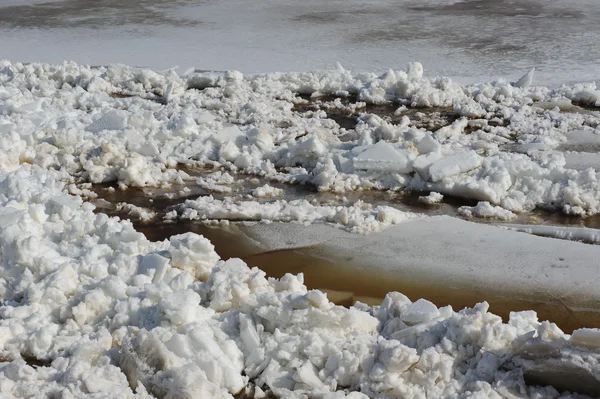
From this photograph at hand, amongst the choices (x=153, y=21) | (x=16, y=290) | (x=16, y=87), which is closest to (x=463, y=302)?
(x=16, y=290)

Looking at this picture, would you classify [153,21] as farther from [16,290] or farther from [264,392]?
[264,392]

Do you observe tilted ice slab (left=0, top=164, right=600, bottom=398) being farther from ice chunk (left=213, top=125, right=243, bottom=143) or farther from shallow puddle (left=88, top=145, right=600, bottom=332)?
ice chunk (left=213, top=125, right=243, bottom=143)

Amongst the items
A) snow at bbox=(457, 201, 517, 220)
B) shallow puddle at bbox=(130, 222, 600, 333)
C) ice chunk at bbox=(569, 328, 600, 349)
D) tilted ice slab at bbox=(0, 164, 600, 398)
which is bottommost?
shallow puddle at bbox=(130, 222, 600, 333)

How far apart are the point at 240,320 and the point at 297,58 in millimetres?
7357

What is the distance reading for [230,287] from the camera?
12.8 feet

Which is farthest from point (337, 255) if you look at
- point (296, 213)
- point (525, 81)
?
point (525, 81)

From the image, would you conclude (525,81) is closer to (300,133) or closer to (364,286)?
(300,133)

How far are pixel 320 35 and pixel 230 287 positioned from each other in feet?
28.8

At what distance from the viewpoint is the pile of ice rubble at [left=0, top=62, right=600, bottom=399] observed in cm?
327

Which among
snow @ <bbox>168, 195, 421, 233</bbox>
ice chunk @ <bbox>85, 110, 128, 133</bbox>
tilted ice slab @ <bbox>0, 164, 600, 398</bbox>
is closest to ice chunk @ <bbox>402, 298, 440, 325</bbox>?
tilted ice slab @ <bbox>0, 164, 600, 398</bbox>

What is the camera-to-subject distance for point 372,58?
1044cm

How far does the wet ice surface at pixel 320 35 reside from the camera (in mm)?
10211

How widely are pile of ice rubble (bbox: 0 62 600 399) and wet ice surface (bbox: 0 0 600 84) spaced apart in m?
2.70

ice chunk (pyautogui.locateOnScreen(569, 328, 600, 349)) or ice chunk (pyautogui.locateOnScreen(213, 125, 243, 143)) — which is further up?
ice chunk (pyautogui.locateOnScreen(569, 328, 600, 349))
